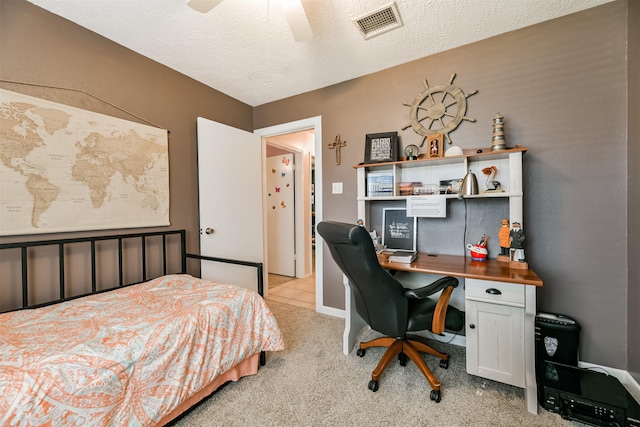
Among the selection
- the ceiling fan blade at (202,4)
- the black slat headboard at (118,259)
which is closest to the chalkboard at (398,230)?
the black slat headboard at (118,259)

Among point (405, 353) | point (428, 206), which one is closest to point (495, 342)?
point (405, 353)

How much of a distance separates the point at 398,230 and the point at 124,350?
2.00 meters

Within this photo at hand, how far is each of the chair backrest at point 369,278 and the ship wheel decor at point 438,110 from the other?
4.16ft

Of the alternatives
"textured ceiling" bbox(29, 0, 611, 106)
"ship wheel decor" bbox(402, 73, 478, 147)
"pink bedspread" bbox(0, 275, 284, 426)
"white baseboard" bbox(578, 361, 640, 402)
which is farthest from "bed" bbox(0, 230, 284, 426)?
"white baseboard" bbox(578, 361, 640, 402)

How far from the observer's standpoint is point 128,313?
146cm

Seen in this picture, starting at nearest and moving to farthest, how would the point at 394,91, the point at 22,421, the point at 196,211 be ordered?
the point at 22,421 → the point at 394,91 → the point at 196,211

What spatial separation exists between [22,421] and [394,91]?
9.39 feet

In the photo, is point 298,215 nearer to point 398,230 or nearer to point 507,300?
point 398,230

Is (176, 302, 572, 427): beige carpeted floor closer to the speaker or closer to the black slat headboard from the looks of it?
the speaker

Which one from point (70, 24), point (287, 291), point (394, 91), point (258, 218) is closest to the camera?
point (70, 24)

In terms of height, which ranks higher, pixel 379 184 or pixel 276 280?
pixel 379 184

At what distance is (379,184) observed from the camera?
2297 millimetres

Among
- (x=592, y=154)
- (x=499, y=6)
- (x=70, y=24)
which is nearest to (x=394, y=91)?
(x=499, y=6)

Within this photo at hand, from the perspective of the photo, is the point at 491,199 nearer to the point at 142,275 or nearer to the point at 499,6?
the point at 499,6
